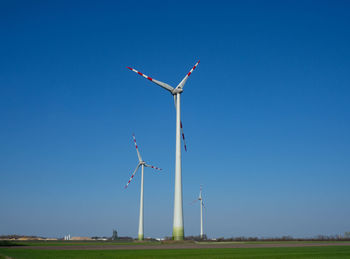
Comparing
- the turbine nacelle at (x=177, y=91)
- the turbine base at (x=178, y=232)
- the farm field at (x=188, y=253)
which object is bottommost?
the farm field at (x=188, y=253)

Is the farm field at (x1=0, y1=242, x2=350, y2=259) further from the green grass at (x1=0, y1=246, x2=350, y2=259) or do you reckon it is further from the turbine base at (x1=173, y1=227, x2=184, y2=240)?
the turbine base at (x1=173, y1=227, x2=184, y2=240)

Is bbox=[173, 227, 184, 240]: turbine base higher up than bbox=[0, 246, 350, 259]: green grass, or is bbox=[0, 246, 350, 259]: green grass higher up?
bbox=[173, 227, 184, 240]: turbine base

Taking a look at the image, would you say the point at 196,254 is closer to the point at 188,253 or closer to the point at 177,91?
the point at 188,253

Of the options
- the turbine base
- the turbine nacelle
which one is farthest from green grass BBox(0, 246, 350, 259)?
the turbine nacelle

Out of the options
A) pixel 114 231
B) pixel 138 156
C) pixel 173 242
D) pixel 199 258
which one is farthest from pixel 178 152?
pixel 114 231

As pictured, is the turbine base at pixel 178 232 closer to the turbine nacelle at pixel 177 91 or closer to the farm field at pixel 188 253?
the farm field at pixel 188 253

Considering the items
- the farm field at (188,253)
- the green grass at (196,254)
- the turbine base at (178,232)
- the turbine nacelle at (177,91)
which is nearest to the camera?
the green grass at (196,254)

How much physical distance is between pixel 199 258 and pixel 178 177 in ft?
128

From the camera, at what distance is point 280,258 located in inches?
1014

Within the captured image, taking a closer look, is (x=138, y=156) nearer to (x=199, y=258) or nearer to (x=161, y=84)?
(x=161, y=84)

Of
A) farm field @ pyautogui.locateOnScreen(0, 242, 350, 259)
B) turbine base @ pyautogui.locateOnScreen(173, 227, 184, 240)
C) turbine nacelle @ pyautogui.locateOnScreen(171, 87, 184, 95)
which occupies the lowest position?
farm field @ pyautogui.locateOnScreen(0, 242, 350, 259)

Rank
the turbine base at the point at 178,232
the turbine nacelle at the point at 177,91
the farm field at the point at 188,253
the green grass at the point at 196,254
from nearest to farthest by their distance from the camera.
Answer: the green grass at the point at 196,254 < the farm field at the point at 188,253 < the turbine base at the point at 178,232 < the turbine nacelle at the point at 177,91

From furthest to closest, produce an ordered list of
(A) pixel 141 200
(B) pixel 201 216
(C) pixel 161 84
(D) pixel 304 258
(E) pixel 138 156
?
(B) pixel 201 216 < (E) pixel 138 156 < (A) pixel 141 200 < (C) pixel 161 84 < (D) pixel 304 258

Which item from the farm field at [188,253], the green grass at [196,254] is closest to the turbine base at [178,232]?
the farm field at [188,253]
